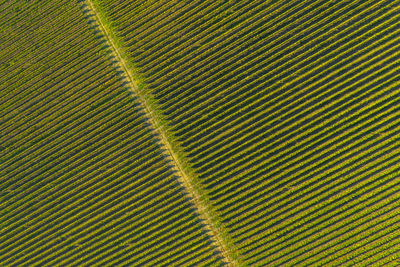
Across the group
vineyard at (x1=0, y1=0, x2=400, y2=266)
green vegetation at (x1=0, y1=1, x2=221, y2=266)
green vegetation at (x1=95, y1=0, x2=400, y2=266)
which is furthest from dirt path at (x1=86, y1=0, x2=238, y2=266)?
green vegetation at (x1=95, y1=0, x2=400, y2=266)

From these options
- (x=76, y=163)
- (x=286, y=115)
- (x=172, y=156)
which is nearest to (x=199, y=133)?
(x=172, y=156)

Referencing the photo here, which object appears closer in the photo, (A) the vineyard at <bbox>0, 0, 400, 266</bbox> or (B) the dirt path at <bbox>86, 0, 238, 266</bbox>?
(A) the vineyard at <bbox>0, 0, 400, 266</bbox>

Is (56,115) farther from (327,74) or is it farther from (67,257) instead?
(327,74)

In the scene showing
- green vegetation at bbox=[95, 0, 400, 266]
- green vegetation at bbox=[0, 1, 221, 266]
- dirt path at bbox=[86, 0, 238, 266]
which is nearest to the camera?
green vegetation at bbox=[95, 0, 400, 266]

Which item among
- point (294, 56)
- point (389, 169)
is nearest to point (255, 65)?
point (294, 56)

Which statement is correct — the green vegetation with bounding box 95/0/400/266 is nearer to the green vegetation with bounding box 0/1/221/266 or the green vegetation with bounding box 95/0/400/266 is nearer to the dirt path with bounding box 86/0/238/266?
the dirt path with bounding box 86/0/238/266
